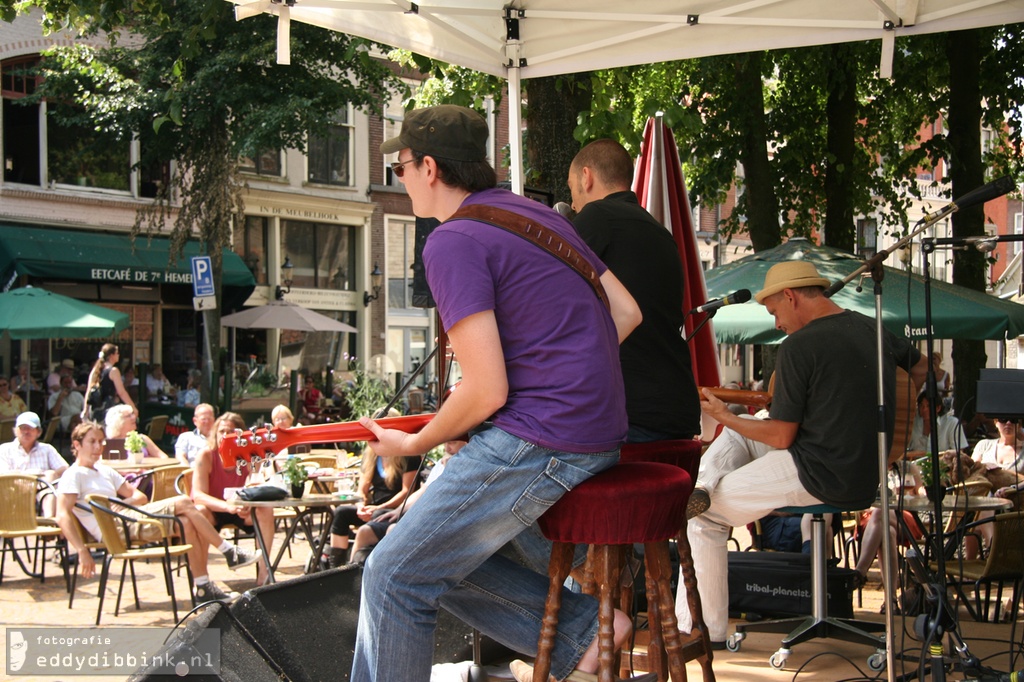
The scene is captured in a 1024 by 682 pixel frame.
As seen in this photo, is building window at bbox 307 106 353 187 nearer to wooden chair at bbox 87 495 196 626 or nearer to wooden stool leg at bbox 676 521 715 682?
wooden chair at bbox 87 495 196 626

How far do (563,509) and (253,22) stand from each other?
17507 mm

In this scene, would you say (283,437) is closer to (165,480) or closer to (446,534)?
(446,534)

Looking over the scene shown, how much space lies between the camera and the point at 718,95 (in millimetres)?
13594

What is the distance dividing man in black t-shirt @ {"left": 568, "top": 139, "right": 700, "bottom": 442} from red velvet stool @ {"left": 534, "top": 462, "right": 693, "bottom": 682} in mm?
576

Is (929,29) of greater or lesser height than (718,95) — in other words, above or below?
below

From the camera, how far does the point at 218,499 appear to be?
8.05 meters

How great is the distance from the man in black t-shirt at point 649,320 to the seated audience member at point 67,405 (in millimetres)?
15685

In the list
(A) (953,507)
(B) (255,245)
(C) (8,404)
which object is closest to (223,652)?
(A) (953,507)

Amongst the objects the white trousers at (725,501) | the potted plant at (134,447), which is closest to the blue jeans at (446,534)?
the white trousers at (725,501)

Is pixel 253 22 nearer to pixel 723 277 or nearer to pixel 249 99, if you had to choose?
pixel 249 99

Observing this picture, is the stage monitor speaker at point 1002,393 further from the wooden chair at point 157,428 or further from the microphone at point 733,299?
the wooden chair at point 157,428

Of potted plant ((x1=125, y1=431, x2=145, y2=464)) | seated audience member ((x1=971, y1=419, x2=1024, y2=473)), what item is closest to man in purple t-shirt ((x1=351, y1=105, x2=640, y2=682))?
seated audience member ((x1=971, y1=419, x2=1024, y2=473))

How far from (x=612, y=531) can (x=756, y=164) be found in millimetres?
10792

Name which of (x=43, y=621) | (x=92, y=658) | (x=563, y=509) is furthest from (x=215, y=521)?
(x=563, y=509)
